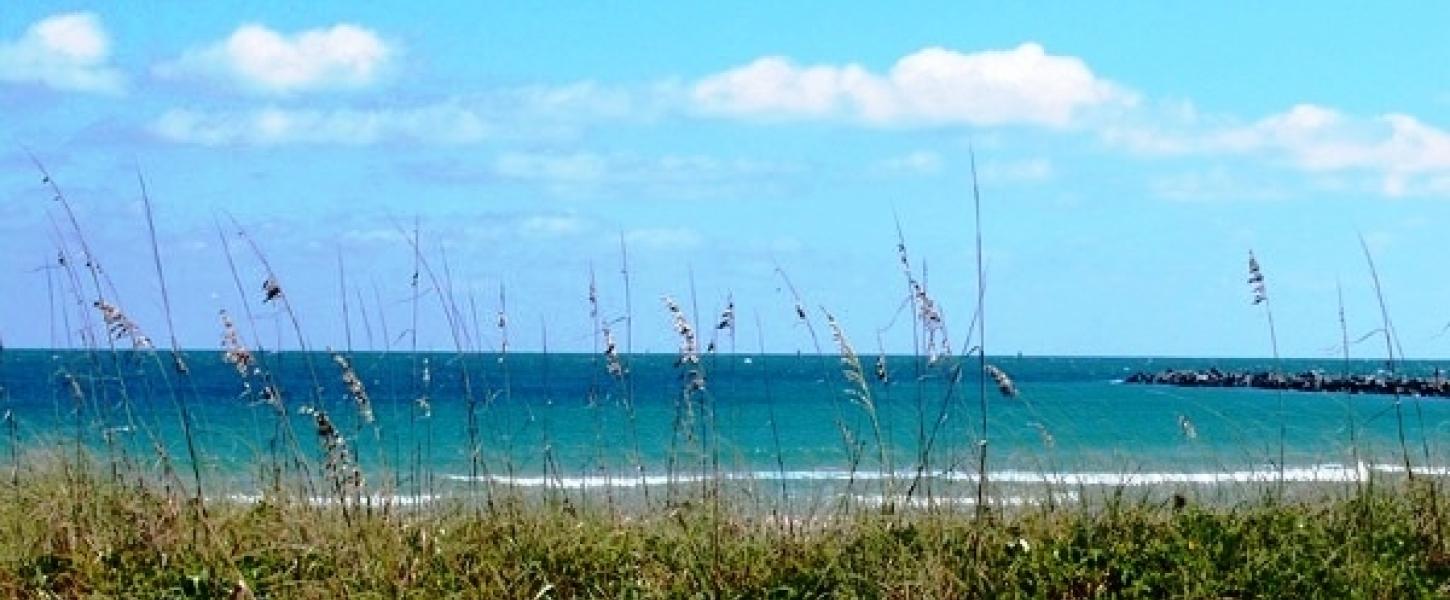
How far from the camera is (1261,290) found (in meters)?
8.08

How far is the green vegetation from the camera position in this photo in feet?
20.9

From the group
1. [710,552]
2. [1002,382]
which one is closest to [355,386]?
[710,552]

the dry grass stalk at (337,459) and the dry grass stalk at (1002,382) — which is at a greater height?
the dry grass stalk at (1002,382)

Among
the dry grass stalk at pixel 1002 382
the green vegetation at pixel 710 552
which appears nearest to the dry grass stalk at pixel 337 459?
the green vegetation at pixel 710 552

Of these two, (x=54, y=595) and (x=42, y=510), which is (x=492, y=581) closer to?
(x=54, y=595)

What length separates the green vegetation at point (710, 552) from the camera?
20.9 feet

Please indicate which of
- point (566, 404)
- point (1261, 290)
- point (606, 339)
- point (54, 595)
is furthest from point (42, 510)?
point (566, 404)

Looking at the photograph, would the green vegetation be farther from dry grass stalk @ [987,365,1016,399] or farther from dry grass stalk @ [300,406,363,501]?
dry grass stalk @ [987,365,1016,399]

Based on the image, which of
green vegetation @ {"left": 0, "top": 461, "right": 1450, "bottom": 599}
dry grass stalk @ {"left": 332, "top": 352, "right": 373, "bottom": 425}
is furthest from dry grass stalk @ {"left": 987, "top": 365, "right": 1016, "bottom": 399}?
dry grass stalk @ {"left": 332, "top": 352, "right": 373, "bottom": 425}

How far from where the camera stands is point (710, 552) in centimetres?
689

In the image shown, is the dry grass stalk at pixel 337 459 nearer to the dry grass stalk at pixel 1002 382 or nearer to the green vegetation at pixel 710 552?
the green vegetation at pixel 710 552

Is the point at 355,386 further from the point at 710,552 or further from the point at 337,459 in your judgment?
the point at 710,552

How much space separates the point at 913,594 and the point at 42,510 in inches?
154

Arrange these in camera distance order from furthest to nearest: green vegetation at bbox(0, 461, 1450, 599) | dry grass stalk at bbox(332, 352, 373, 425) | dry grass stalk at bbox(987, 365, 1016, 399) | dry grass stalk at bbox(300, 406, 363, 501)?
dry grass stalk at bbox(332, 352, 373, 425) → dry grass stalk at bbox(300, 406, 363, 501) → dry grass stalk at bbox(987, 365, 1016, 399) → green vegetation at bbox(0, 461, 1450, 599)
